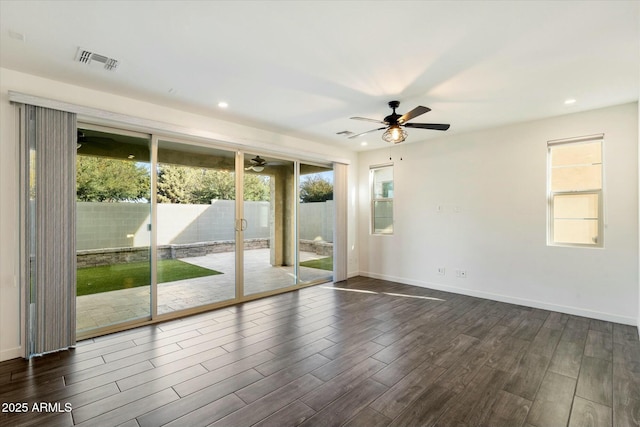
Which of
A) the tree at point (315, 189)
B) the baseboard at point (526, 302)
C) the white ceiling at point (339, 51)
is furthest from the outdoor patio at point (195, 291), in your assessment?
the white ceiling at point (339, 51)

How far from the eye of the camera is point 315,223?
18.6ft

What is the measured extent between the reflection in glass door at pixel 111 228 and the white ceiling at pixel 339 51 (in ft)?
2.25

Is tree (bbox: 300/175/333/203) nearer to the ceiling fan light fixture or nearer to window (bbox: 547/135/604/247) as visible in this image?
the ceiling fan light fixture

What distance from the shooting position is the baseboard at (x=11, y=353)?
8.66 feet

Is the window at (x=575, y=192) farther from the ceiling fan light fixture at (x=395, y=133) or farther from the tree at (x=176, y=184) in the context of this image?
the tree at (x=176, y=184)

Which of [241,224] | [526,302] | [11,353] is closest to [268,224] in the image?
[241,224]

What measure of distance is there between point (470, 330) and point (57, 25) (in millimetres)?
4649

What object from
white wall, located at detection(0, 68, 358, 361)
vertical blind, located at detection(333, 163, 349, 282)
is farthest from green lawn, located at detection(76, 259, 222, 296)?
vertical blind, located at detection(333, 163, 349, 282)

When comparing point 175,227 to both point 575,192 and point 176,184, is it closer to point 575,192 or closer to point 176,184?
point 176,184

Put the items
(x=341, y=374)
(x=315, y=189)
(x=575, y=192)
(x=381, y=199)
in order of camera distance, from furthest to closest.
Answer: (x=381, y=199), (x=315, y=189), (x=575, y=192), (x=341, y=374)

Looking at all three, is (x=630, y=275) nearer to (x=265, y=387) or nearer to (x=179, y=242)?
(x=265, y=387)

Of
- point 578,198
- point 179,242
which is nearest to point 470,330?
point 578,198

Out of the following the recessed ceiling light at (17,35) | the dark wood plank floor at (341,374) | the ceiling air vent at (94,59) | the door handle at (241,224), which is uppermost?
the ceiling air vent at (94,59)

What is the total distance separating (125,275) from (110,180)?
1.13m
